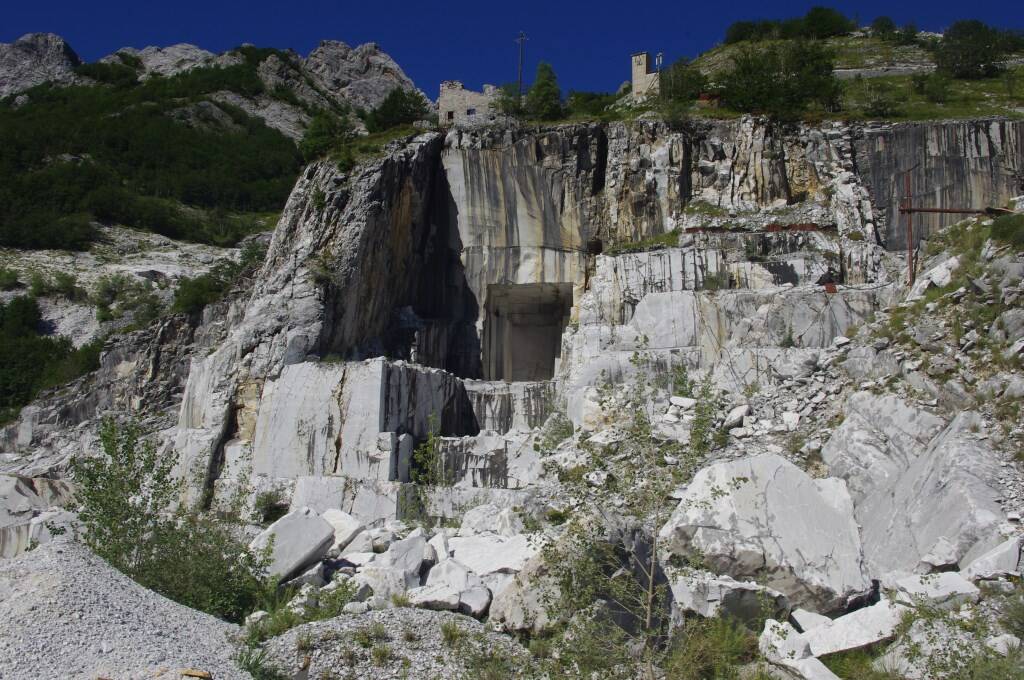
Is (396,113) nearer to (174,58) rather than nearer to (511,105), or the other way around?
(511,105)

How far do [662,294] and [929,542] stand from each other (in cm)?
1341

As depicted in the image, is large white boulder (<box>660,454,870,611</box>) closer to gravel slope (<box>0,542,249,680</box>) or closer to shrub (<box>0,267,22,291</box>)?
gravel slope (<box>0,542,249,680</box>)

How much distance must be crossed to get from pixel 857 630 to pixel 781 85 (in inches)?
1143

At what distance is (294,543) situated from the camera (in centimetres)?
1340

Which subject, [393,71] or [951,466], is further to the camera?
[393,71]

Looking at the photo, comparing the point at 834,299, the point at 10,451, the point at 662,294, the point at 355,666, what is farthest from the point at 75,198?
the point at 355,666

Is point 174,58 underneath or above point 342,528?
above

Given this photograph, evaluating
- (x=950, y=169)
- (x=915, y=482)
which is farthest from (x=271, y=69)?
(x=915, y=482)

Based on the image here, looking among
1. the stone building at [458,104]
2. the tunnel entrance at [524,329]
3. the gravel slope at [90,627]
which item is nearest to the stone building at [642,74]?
the stone building at [458,104]

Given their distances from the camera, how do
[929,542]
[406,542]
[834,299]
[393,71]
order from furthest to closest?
1. [393,71]
2. [834,299]
3. [406,542]
4. [929,542]

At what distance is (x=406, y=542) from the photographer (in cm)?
1380

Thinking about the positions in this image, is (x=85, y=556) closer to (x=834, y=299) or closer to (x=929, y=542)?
(x=929, y=542)

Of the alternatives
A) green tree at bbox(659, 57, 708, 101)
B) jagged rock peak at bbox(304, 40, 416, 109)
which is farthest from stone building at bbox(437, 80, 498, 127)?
jagged rock peak at bbox(304, 40, 416, 109)

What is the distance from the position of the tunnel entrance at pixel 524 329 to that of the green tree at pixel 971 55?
1094 inches
